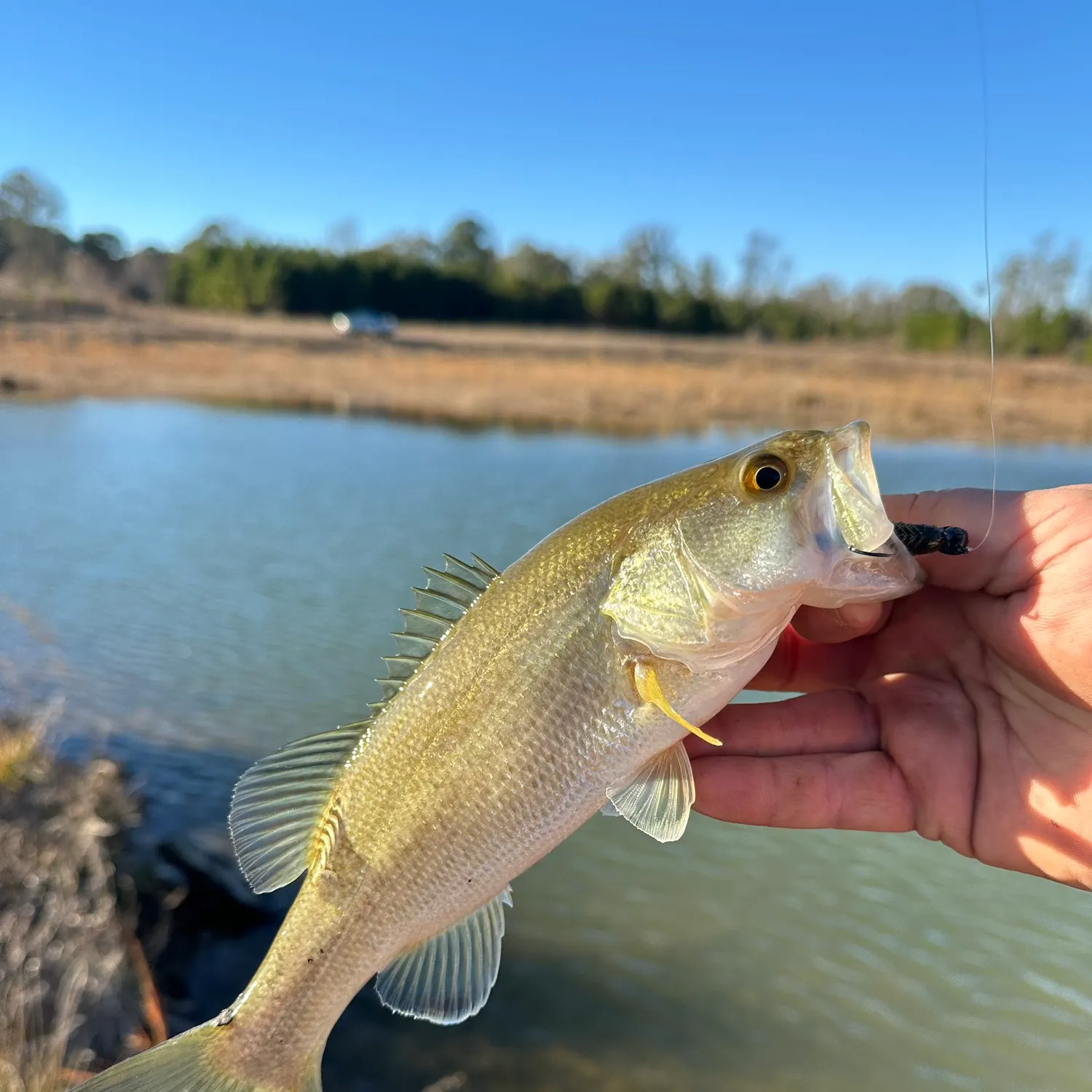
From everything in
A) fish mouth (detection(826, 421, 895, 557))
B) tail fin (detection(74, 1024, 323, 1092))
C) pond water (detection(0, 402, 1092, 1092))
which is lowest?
pond water (detection(0, 402, 1092, 1092))

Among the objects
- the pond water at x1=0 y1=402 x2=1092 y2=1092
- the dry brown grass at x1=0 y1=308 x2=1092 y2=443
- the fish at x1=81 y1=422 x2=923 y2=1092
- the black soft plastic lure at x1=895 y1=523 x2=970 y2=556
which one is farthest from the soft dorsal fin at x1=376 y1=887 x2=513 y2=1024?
the dry brown grass at x1=0 y1=308 x2=1092 y2=443

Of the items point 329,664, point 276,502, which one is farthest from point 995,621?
point 276,502

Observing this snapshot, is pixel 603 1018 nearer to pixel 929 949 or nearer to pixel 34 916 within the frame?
pixel 929 949

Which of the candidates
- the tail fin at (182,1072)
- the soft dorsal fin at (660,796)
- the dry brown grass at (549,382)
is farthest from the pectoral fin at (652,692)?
the dry brown grass at (549,382)

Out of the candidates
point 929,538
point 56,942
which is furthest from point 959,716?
point 56,942

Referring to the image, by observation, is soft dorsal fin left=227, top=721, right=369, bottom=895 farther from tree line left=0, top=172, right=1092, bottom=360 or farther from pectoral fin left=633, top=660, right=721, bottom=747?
tree line left=0, top=172, right=1092, bottom=360

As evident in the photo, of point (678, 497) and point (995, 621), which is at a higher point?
point (678, 497)

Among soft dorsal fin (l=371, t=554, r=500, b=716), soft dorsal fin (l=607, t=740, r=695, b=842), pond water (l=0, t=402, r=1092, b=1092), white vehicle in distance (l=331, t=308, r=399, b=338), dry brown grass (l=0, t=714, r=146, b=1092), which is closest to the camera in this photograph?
soft dorsal fin (l=607, t=740, r=695, b=842)
